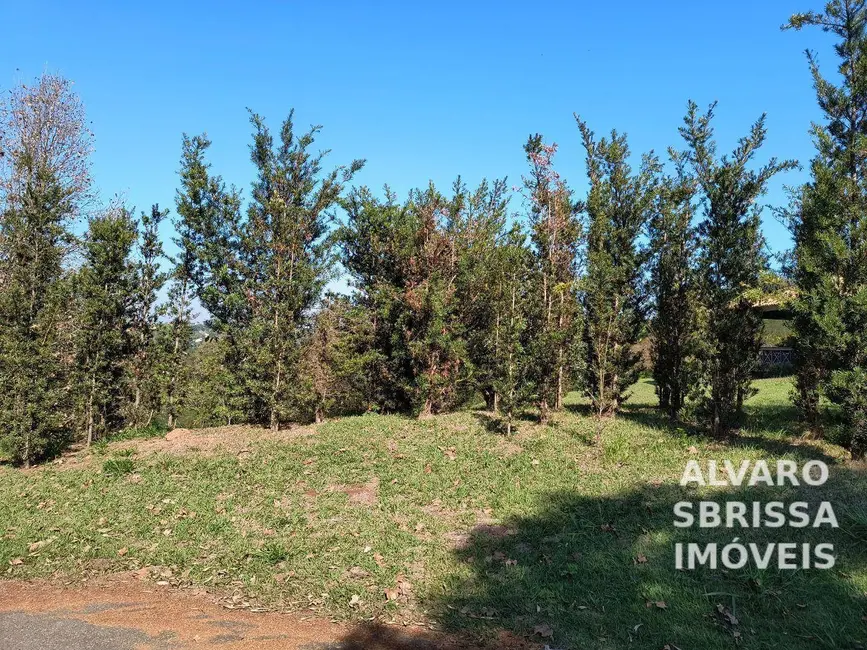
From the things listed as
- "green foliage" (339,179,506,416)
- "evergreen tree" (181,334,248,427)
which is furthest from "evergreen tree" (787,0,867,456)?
"evergreen tree" (181,334,248,427)

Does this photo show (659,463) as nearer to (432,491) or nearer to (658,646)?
(432,491)

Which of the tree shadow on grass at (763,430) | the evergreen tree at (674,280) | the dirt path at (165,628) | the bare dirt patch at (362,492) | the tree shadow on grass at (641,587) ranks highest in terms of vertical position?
the evergreen tree at (674,280)

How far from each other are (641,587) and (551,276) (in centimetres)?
639

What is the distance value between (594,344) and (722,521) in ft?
15.8

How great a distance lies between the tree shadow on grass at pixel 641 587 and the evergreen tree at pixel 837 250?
5.65ft

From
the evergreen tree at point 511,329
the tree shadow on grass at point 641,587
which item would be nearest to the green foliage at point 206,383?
the evergreen tree at point 511,329

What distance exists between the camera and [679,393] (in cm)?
1024

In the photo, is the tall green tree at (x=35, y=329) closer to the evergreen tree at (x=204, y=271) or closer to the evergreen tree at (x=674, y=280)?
the evergreen tree at (x=204, y=271)

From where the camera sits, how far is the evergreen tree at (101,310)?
9.92 meters

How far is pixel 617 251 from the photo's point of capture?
10367 mm

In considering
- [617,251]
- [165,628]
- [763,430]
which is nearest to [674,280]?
[617,251]

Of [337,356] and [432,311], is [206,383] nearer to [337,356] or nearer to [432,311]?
[337,356]

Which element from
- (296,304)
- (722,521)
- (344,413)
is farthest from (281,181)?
(722,521)

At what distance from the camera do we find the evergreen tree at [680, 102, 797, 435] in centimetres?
837
